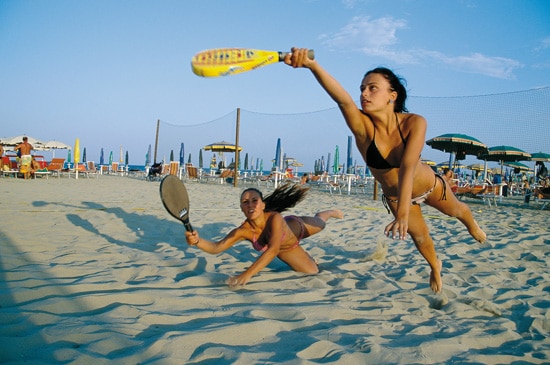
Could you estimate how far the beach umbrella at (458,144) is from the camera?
12477 mm

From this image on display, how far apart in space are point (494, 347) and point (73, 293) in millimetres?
2565

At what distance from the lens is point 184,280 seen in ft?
9.28

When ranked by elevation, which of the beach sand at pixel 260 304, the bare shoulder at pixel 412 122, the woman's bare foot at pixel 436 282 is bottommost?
the beach sand at pixel 260 304

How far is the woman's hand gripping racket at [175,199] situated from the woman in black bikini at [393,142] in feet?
4.26

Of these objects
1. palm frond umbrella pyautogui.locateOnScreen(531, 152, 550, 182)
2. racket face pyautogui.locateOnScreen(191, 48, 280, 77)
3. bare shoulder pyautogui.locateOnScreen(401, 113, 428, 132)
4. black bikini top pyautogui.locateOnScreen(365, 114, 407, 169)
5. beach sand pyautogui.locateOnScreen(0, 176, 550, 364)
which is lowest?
beach sand pyautogui.locateOnScreen(0, 176, 550, 364)

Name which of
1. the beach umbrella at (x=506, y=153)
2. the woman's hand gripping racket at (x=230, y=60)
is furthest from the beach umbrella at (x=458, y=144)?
the woman's hand gripping racket at (x=230, y=60)

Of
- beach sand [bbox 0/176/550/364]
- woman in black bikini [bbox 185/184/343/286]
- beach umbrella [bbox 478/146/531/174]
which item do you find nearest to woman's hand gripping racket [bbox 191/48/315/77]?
woman in black bikini [bbox 185/184/343/286]

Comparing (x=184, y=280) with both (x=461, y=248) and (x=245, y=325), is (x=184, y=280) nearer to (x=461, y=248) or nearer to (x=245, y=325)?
(x=245, y=325)

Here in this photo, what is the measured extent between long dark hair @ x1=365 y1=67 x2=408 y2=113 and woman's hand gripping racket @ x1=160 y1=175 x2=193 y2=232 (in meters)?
1.61

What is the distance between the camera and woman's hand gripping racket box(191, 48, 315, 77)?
1926 mm

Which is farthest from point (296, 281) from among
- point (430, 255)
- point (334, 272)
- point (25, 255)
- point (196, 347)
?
point (25, 255)

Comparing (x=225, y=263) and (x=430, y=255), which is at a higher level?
(x=430, y=255)

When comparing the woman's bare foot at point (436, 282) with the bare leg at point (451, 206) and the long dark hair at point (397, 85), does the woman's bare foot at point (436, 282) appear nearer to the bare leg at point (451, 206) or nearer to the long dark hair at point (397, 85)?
the bare leg at point (451, 206)

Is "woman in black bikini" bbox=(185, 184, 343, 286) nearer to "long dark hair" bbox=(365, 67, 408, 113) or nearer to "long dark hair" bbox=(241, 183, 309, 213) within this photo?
"long dark hair" bbox=(241, 183, 309, 213)
